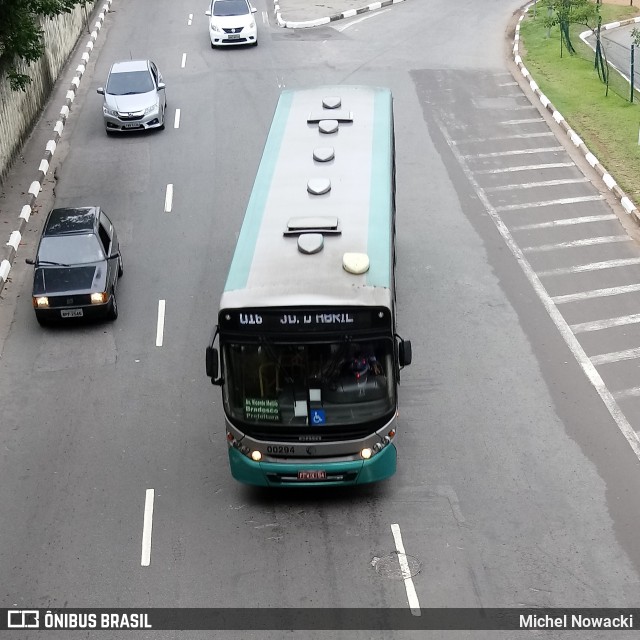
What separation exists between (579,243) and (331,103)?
658cm

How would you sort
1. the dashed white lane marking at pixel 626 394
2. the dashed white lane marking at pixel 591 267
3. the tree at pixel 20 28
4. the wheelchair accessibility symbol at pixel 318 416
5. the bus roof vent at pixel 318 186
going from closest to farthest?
the wheelchair accessibility symbol at pixel 318 416 < the bus roof vent at pixel 318 186 < the dashed white lane marking at pixel 626 394 < the dashed white lane marking at pixel 591 267 < the tree at pixel 20 28

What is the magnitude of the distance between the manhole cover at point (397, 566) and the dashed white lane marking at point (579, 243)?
10.2m

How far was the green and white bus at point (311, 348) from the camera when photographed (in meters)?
12.3

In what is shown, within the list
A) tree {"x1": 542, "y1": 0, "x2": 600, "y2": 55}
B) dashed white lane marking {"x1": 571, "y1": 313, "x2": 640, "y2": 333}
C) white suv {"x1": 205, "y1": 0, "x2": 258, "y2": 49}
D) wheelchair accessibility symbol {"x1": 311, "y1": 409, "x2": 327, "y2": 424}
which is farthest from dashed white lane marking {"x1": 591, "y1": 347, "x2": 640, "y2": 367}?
white suv {"x1": 205, "y1": 0, "x2": 258, "y2": 49}

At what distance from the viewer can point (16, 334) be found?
1897cm

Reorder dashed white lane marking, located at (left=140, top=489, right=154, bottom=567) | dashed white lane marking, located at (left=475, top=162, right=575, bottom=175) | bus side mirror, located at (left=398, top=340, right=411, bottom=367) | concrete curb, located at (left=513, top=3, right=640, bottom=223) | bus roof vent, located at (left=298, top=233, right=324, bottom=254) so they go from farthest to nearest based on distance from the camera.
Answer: dashed white lane marking, located at (left=475, top=162, right=575, bottom=175) → concrete curb, located at (left=513, top=3, right=640, bottom=223) → bus roof vent, located at (left=298, top=233, right=324, bottom=254) → bus side mirror, located at (left=398, top=340, right=411, bottom=367) → dashed white lane marking, located at (left=140, top=489, right=154, bottom=567)

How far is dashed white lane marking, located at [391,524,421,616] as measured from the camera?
38.8 feet

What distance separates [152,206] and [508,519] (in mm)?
13687

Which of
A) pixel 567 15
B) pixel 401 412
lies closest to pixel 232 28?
pixel 567 15

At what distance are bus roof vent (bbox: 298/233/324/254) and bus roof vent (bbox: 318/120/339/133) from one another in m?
4.09

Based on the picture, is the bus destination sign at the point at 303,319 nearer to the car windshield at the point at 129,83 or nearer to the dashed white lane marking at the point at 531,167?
the dashed white lane marking at the point at 531,167

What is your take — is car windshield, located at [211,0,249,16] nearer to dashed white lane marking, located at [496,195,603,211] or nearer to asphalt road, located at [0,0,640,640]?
asphalt road, located at [0,0,640,640]

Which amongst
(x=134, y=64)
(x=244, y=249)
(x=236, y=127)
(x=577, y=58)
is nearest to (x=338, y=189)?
(x=244, y=249)

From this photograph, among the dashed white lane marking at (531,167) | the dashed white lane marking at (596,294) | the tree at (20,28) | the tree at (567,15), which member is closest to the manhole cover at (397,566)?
the dashed white lane marking at (596,294)
